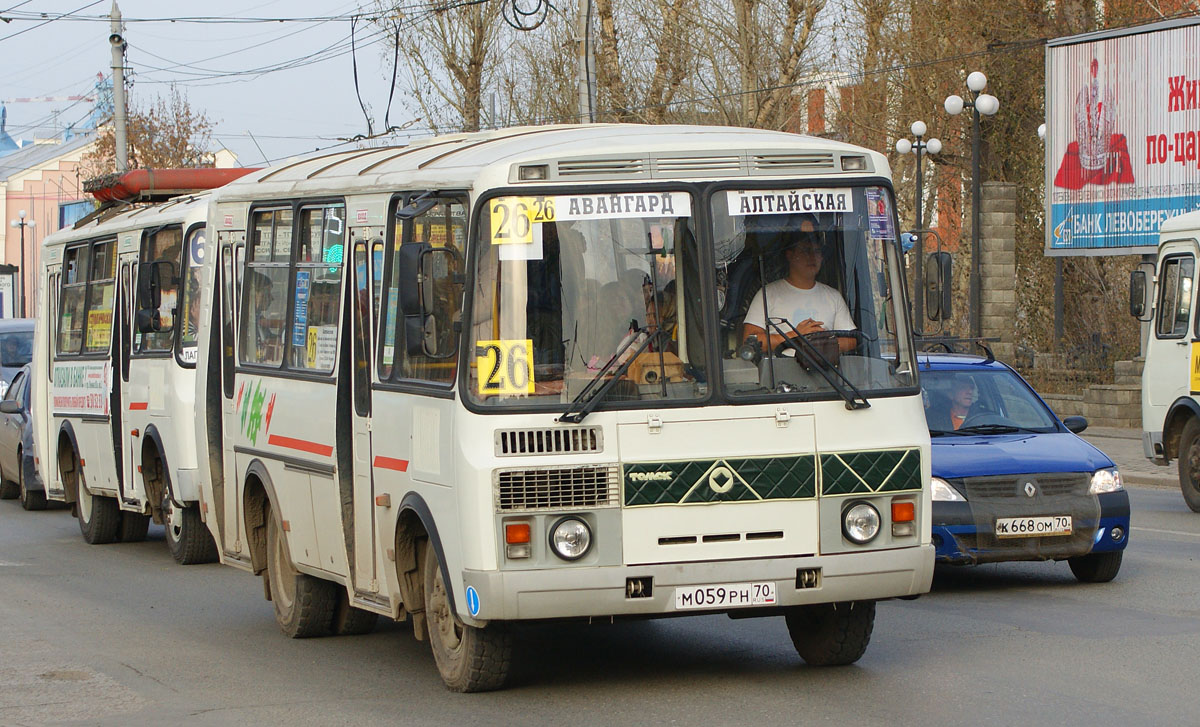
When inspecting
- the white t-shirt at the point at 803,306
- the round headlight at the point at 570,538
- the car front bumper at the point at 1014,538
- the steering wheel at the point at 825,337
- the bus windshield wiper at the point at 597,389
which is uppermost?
the white t-shirt at the point at 803,306

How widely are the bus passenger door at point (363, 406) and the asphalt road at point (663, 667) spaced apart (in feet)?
2.07

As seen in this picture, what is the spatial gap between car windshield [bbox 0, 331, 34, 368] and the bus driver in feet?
68.8

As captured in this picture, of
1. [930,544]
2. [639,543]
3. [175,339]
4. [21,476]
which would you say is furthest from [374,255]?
[21,476]

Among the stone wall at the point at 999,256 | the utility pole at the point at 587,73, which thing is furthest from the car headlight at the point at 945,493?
the stone wall at the point at 999,256

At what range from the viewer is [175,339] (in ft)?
48.2

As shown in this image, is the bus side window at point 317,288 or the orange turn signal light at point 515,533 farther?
the bus side window at point 317,288

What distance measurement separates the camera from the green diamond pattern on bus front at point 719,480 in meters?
7.81

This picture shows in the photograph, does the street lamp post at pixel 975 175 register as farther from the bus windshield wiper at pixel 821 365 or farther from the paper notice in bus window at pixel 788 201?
the bus windshield wiper at pixel 821 365

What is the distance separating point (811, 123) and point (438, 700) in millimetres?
42047

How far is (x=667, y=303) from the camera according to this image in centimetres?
796

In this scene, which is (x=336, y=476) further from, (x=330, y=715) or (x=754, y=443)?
(x=754, y=443)

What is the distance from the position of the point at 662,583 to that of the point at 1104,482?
491 centimetres

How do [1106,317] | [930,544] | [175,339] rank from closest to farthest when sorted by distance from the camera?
[930,544]
[175,339]
[1106,317]

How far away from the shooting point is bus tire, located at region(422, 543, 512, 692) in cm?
819
